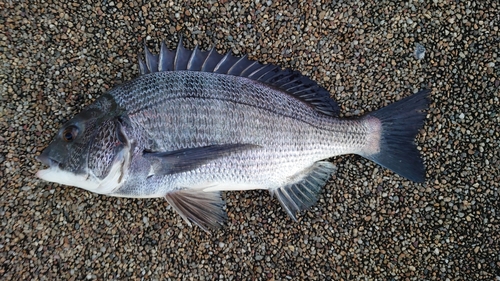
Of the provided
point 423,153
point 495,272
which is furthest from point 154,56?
point 495,272

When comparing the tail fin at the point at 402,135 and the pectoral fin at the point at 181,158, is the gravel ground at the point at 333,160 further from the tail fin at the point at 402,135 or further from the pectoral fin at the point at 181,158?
the pectoral fin at the point at 181,158

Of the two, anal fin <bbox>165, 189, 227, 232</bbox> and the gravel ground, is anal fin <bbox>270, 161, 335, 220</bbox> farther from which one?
anal fin <bbox>165, 189, 227, 232</bbox>

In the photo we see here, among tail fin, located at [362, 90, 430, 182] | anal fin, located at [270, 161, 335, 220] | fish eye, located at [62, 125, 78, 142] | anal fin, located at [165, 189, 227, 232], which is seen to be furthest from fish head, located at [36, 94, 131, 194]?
tail fin, located at [362, 90, 430, 182]

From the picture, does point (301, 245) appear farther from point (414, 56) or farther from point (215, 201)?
point (414, 56)

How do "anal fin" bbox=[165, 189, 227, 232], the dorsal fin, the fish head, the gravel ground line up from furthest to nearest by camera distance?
the gravel ground < the dorsal fin < "anal fin" bbox=[165, 189, 227, 232] < the fish head

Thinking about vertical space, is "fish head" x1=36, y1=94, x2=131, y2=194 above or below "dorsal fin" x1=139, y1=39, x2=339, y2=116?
below

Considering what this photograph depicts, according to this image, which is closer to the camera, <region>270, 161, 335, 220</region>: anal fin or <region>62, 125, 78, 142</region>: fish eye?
<region>62, 125, 78, 142</region>: fish eye

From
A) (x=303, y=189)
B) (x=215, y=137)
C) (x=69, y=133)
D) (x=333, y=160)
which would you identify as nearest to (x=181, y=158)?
(x=215, y=137)
